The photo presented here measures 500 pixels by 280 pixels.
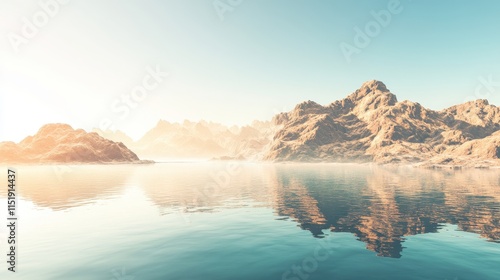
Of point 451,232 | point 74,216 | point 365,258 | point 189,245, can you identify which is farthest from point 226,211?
point 451,232

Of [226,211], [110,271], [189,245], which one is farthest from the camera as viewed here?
[226,211]

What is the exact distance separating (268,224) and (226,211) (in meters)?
11.0

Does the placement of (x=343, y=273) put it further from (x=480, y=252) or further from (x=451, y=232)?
(x=451, y=232)

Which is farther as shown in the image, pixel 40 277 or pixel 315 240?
pixel 315 240

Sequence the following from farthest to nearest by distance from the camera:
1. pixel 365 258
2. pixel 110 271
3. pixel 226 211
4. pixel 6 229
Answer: pixel 226 211 → pixel 6 229 → pixel 365 258 → pixel 110 271

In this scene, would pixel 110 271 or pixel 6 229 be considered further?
pixel 6 229

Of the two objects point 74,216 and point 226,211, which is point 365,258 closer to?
point 226,211

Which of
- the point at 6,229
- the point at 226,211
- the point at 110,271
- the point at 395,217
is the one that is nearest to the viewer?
the point at 110,271

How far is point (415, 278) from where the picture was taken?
17359 mm

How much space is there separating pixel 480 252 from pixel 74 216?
4703cm

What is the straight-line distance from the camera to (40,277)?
18234 millimetres

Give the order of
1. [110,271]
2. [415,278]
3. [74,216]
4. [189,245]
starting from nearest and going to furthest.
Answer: [415,278]
[110,271]
[189,245]
[74,216]

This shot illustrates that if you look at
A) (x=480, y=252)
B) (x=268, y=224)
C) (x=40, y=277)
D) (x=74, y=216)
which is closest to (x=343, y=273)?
(x=480, y=252)

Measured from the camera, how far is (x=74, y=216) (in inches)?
1516
